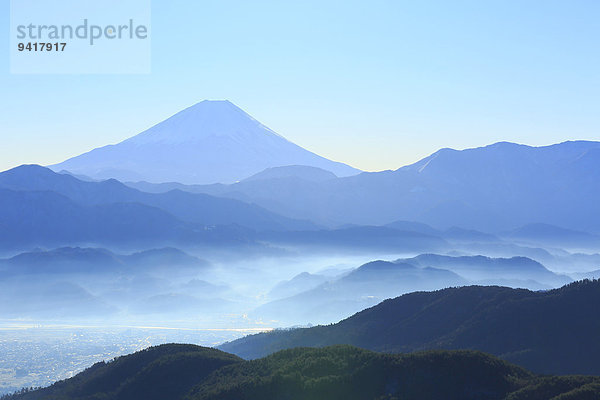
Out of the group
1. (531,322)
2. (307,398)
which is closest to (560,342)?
(531,322)

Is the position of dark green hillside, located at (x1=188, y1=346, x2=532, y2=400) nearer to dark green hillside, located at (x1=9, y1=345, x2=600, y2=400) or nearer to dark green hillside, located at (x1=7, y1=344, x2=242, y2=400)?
dark green hillside, located at (x1=9, y1=345, x2=600, y2=400)

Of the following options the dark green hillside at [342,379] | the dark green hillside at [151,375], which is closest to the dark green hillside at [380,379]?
the dark green hillside at [342,379]

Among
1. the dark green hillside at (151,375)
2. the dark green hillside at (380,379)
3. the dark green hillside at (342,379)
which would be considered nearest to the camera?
the dark green hillside at (342,379)

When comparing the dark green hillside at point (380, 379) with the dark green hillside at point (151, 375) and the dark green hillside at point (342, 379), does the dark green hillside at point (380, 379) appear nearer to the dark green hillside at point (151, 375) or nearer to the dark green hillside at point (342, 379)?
the dark green hillside at point (342, 379)

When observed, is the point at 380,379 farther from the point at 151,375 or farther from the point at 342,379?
the point at 151,375

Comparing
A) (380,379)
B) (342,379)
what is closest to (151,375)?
(342,379)

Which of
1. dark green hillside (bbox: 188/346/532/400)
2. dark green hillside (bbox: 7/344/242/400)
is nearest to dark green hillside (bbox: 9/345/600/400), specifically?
dark green hillside (bbox: 188/346/532/400)

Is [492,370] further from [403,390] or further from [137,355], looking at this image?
[137,355]

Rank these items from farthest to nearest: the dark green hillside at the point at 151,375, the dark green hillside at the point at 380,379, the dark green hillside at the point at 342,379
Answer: the dark green hillside at the point at 151,375, the dark green hillside at the point at 380,379, the dark green hillside at the point at 342,379

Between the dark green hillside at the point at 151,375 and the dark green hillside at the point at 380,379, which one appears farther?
the dark green hillside at the point at 151,375
